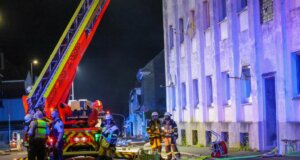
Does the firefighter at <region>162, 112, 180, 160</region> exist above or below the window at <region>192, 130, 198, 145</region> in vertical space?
above

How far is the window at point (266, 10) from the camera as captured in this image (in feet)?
54.7

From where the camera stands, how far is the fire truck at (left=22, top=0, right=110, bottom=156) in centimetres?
1680

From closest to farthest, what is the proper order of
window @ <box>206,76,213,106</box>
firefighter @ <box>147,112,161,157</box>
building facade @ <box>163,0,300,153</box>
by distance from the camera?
1. building facade @ <box>163,0,300,153</box>
2. firefighter @ <box>147,112,161,157</box>
3. window @ <box>206,76,213,106</box>

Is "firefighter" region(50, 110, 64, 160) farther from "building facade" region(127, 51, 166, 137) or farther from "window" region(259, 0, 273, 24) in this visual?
"building facade" region(127, 51, 166, 137)

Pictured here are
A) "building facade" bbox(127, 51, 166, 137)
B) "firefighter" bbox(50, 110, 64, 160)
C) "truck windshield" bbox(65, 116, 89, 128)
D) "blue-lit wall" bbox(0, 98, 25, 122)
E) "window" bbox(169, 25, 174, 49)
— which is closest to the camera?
"firefighter" bbox(50, 110, 64, 160)

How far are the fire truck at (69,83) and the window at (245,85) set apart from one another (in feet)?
19.6

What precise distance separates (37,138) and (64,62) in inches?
196

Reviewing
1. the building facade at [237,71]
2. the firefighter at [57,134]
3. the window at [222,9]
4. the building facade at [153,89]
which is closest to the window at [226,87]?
the building facade at [237,71]

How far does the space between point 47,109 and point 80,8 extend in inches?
171

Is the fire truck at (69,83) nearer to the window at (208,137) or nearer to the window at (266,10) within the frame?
the window at (266,10)

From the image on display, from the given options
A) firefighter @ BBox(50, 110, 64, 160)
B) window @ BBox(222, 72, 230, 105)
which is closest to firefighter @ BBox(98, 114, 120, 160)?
firefighter @ BBox(50, 110, 64, 160)

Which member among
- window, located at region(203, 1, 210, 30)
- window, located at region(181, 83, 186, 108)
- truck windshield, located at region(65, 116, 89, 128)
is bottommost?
truck windshield, located at region(65, 116, 89, 128)

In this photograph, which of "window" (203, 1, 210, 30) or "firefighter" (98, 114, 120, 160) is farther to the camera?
"window" (203, 1, 210, 30)

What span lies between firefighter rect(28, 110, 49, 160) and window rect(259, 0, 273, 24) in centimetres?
799
